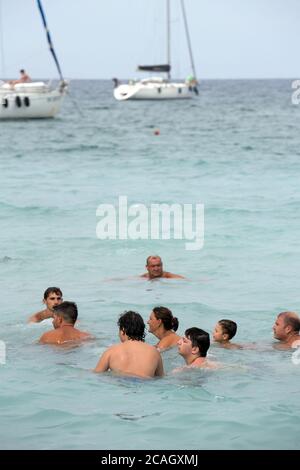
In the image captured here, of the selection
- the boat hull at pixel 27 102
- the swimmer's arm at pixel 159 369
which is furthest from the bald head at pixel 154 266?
the boat hull at pixel 27 102

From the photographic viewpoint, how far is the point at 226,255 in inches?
646

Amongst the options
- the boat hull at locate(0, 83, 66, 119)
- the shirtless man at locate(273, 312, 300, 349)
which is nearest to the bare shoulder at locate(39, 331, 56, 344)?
the shirtless man at locate(273, 312, 300, 349)

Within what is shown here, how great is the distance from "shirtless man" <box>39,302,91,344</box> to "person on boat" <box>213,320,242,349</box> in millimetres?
1578

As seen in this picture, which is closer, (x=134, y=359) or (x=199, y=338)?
(x=134, y=359)

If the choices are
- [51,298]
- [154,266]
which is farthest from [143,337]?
[154,266]

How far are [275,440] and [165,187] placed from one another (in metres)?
17.3

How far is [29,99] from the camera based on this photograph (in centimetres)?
5019

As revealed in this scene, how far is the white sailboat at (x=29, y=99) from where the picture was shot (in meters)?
49.2

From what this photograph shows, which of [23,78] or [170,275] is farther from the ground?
[23,78]

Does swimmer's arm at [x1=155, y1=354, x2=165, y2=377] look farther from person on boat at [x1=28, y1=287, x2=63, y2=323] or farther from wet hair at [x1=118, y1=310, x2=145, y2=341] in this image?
person on boat at [x1=28, y1=287, x2=63, y2=323]

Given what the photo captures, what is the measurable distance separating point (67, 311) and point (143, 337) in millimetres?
1396

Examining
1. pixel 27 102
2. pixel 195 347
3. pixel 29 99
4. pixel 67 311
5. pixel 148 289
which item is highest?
pixel 29 99

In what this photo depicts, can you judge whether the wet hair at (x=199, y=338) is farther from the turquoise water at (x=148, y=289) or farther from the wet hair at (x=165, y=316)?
the wet hair at (x=165, y=316)

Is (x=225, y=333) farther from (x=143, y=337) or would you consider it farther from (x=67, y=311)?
(x=67, y=311)
